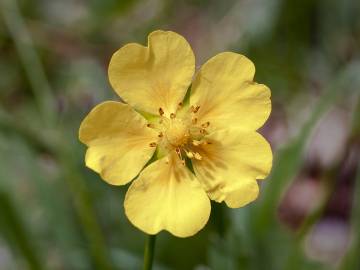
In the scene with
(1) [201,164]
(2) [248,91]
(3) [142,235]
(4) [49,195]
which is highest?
(2) [248,91]

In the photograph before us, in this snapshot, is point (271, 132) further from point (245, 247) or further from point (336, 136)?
point (245, 247)

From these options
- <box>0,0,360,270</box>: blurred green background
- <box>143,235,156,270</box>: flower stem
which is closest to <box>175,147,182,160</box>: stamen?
<box>143,235,156,270</box>: flower stem

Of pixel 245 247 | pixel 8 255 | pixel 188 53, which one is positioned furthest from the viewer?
pixel 8 255

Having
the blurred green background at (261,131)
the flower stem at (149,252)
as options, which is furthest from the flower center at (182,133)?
the blurred green background at (261,131)

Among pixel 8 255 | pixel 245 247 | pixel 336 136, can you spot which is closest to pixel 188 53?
pixel 245 247

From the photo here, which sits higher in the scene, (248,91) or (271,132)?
(248,91)

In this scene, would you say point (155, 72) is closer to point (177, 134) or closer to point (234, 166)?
point (177, 134)

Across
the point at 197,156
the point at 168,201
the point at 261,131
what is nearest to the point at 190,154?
the point at 197,156
